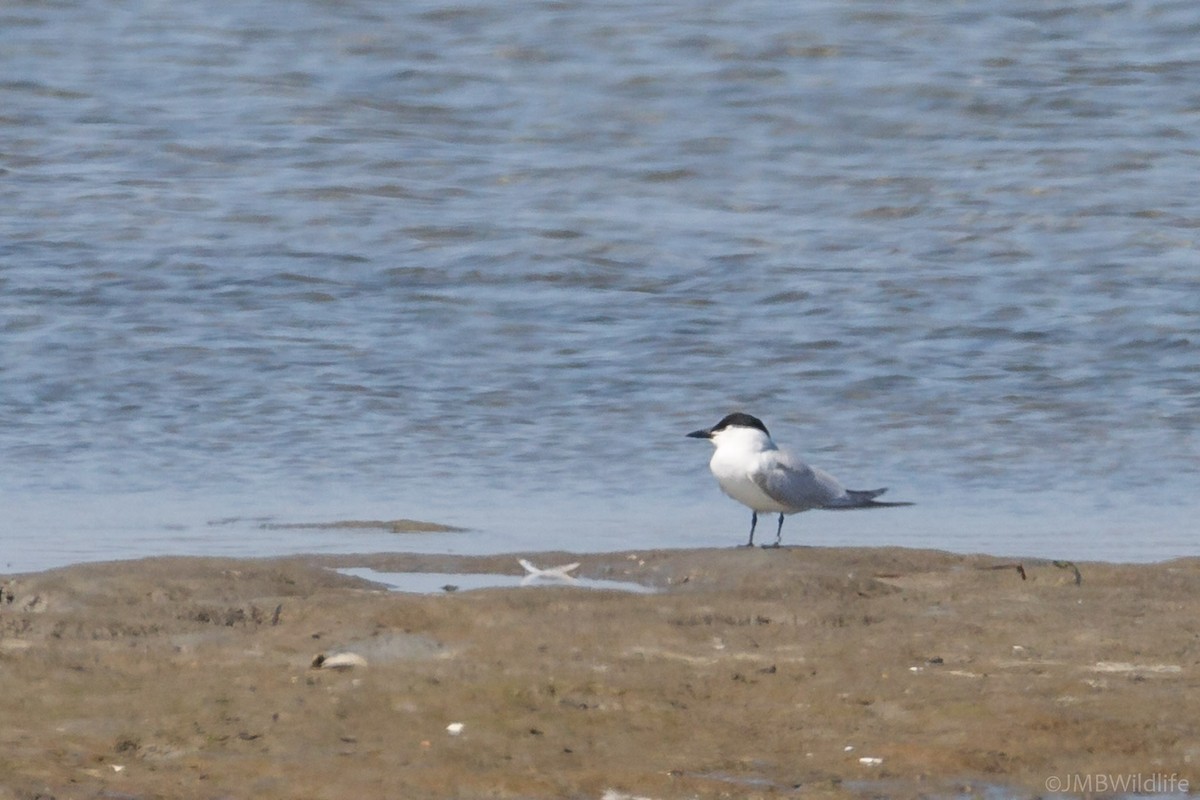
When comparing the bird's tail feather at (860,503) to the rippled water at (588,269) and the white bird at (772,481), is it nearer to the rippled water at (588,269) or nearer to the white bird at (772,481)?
the white bird at (772,481)

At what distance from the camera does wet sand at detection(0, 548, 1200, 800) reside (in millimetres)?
3807

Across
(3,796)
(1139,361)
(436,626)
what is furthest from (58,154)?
(3,796)

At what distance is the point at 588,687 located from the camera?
430cm

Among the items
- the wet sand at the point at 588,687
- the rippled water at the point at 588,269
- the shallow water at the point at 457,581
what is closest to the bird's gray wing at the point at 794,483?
the rippled water at the point at 588,269

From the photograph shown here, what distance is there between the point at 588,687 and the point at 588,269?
695cm

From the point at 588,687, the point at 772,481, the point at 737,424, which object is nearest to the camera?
the point at 588,687

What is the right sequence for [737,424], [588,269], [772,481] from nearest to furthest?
[772,481] → [737,424] → [588,269]

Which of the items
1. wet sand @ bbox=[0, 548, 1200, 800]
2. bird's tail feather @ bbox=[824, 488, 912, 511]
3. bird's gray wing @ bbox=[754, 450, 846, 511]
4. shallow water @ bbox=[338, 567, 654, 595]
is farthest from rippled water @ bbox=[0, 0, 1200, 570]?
wet sand @ bbox=[0, 548, 1200, 800]

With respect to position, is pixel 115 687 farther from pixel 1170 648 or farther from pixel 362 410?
pixel 362 410

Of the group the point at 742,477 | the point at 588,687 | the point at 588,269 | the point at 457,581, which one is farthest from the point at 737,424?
the point at 588,269

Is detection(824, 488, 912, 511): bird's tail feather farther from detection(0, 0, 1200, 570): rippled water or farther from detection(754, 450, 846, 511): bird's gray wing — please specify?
detection(0, 0, 1200, 570): rippled water

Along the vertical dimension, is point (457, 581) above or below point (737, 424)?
below

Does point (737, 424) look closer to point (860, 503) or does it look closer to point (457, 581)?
point (860, 503)

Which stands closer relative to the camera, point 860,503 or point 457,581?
point 457,581
